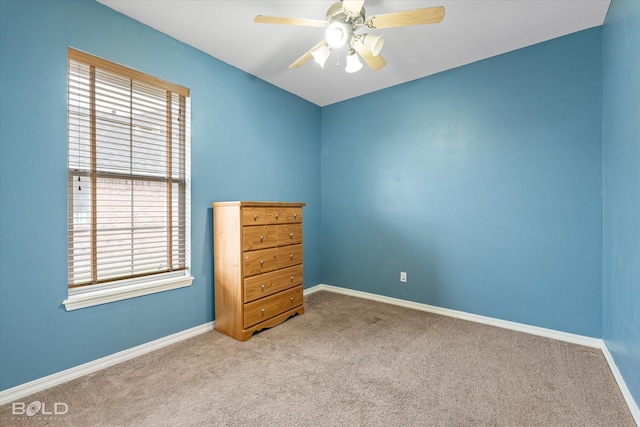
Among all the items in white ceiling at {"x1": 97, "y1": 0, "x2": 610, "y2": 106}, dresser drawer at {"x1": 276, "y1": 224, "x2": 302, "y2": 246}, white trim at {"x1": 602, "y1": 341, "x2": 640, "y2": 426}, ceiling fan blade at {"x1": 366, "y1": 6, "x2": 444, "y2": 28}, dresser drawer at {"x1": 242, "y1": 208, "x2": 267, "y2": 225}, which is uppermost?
white ceiling at {"x1": 97, "y1": 0, "x2": 610, "y2": 106}

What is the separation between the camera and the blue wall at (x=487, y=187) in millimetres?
2340

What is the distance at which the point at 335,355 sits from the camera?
2178 mm

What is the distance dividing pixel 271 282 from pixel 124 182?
1448 millimetres

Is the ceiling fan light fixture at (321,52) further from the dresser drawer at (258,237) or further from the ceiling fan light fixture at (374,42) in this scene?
the dresser drawer at (258,237)

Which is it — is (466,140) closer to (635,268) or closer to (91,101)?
(635,268)

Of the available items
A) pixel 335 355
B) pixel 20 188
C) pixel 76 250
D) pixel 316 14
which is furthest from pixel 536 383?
pixel 20 188

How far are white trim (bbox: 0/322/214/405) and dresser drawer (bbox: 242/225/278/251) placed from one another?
34.6 inches

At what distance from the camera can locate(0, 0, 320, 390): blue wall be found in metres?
1.66

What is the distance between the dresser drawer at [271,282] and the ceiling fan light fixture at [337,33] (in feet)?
6.21

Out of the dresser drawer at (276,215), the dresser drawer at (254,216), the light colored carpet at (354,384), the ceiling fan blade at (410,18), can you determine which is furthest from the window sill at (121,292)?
the ceiling fan blade at (410,18)

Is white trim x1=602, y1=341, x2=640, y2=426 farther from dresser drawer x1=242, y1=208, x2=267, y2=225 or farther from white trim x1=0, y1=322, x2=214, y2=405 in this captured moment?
white trim x1=0, y1=322, x2=214, y2=405

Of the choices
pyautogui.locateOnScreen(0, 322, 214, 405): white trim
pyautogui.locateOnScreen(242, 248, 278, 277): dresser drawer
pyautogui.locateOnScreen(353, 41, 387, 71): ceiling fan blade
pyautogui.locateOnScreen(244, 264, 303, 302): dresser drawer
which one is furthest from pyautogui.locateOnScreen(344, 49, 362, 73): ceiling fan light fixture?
pyautogui.locateOnScreen(0, 322, 214, 405): white trim

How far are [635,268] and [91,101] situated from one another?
3456mm

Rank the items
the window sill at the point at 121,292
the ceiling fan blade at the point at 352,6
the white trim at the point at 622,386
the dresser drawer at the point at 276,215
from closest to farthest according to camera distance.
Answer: the white trim at the point at 622,386, the ceiling fan blade at the point at 352,6, the window sill at the point at 121,292, the dresser drawer at the point at 276,215
